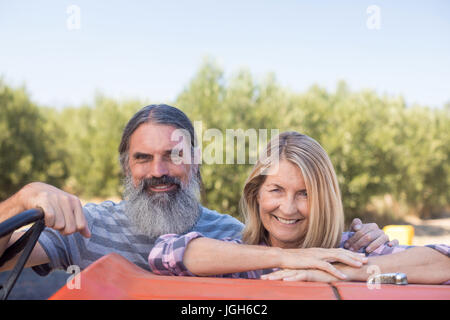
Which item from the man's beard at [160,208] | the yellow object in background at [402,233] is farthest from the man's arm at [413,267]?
the yellow object in background at [402,233]

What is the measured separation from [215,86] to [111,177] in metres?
5.21

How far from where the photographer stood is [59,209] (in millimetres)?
1479

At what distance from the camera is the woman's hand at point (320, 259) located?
144 cm

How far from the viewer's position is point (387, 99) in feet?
53.9

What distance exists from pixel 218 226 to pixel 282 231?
0.87 meters

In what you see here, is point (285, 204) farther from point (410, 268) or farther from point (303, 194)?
point (410, 268)

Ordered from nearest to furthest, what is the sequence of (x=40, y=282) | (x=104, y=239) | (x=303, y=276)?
(x=303, y=276), (x=104, y=239), (x=40, y=282)

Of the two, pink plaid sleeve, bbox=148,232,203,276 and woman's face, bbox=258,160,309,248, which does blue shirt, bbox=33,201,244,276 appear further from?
pink plaid sleeve, bbox=148,232,203,276

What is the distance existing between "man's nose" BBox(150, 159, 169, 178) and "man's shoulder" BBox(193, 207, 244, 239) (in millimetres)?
439

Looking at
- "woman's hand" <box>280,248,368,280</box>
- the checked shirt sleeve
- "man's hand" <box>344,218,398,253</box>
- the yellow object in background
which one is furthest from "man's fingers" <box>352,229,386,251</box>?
the yellow object in background

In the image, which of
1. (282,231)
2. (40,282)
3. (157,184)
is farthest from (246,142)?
(282,231)

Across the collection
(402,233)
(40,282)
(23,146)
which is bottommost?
(40,282)
